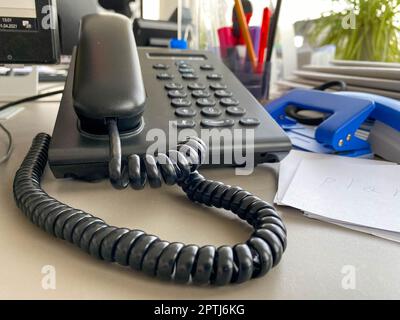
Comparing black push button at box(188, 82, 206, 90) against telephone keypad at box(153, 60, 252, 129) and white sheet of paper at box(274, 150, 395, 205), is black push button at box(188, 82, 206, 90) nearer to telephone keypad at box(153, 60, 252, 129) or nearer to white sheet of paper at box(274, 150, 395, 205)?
telephone keypad at box(153, 60, 252, 129)

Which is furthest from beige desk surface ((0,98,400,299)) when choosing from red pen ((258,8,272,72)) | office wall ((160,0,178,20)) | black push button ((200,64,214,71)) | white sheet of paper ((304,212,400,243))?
office wall ((160,0,178,20))

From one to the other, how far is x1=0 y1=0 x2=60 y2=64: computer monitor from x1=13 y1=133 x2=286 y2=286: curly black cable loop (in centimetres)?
14

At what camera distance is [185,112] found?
0.40m

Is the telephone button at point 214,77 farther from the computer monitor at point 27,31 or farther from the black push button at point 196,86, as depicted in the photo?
the computer monitor at point 27,31

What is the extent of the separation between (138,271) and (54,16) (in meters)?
0.32

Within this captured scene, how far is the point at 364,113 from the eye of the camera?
0.44 m

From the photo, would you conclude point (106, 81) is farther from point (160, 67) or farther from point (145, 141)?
point (160, 67)

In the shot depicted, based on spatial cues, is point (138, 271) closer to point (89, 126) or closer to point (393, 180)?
point (89, 126)

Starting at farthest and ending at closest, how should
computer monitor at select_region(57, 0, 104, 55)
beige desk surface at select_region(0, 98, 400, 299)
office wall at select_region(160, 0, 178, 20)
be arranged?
office wall at select_region(160, 0, 178, 20) → computer monitor at select_region(57, 0, 104, 55) → beige desk surface at select_region(0, 98, 400, 299)

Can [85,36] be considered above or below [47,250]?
above

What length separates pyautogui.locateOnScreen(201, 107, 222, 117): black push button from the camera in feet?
1.31

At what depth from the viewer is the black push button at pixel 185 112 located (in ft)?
1.30
